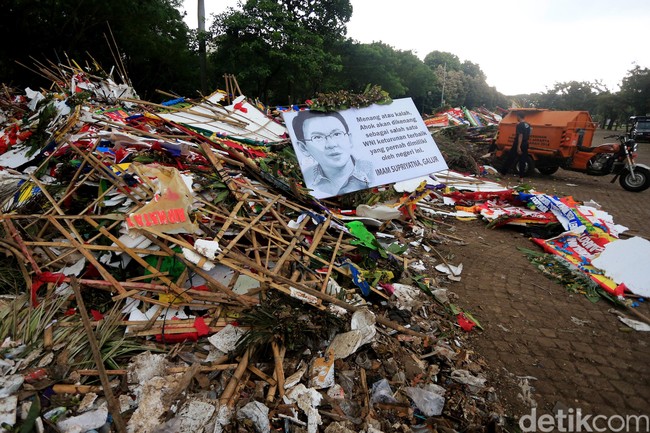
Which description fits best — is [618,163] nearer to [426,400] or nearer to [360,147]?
[360,147]

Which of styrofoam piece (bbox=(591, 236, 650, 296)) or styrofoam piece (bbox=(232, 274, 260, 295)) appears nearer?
styrofoam piece (bbox=(232, 274, 260, 295))

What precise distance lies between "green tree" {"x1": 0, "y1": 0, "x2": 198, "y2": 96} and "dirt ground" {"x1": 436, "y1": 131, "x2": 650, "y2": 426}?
38.1ft

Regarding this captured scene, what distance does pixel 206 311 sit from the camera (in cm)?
266

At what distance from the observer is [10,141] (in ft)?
16.5

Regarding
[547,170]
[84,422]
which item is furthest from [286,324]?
[547,170]

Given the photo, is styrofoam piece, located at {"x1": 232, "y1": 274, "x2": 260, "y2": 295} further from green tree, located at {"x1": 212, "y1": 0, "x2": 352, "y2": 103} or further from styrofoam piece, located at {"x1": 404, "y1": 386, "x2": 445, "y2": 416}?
green tree, located at {"x1": 212, "y1": 0, "x2": 352, "y2": 103}

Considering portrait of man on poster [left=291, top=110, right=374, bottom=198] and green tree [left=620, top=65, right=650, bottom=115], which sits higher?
green tree [left=620, top=65, right=650, bottom=115]

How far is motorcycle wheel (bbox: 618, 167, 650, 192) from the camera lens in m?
7.43

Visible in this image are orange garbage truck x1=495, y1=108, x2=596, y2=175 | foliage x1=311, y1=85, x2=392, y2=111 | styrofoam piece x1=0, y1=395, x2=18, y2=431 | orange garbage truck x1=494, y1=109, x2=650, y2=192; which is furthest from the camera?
orange garbage truck x1=495, y1=108, x2=596, y2=175

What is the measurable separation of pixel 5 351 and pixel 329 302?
211 centimetres

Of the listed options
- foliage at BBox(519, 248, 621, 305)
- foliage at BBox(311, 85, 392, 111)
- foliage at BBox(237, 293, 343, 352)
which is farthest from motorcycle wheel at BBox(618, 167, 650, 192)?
foliage at BBox(237, 293, 343, 352)

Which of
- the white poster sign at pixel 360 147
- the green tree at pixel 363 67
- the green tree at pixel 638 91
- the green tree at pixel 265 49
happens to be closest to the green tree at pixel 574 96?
the green tree at pixel 638 91

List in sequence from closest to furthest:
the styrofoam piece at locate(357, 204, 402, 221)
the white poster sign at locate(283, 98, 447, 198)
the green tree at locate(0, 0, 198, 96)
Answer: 1. the styrofoam piece at locate(357, 204, 402, 221)
2. the white poster sign at locate(283, 98, 447, 198)
3. the green tree at locate(0, 0, 198, 96)

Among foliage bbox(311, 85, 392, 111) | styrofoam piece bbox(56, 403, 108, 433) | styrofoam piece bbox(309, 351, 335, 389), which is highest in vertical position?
foliage bbox(311, 85, 392, 111)
